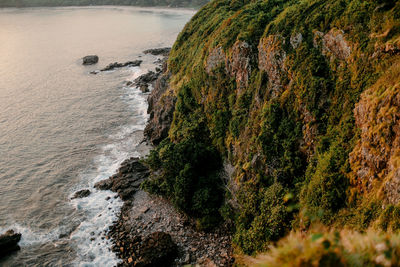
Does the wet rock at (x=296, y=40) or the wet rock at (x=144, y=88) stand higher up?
the wet rock at (x=296, y=40)

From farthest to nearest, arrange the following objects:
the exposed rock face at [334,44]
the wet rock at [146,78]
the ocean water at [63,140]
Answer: the wet rock at [146,78] < the ocean water at [63,140] < the exposed rock face at [334,44]

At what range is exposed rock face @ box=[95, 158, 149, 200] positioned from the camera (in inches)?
991

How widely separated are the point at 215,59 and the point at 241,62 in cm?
396

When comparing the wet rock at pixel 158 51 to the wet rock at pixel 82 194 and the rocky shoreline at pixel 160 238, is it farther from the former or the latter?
the rocky shoreline at pixel 160 238

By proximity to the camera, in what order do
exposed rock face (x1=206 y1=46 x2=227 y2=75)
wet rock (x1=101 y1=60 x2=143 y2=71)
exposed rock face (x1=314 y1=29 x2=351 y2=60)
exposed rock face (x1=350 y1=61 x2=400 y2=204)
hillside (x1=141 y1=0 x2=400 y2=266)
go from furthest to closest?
wet rock (x1=101 y1=60 x2=143 y2=71), exposed rock face (x1=206 y1=46 x2=227 y2=75), exposed rock face (x1=314 y1=29 x2=351 y2=60), hillside (x1=141 y1=0 x2=400 y2=266), exposed rock face (x1=350 y1=61 x2=400 y2=204)

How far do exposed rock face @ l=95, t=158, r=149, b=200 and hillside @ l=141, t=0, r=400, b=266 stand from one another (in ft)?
6.74

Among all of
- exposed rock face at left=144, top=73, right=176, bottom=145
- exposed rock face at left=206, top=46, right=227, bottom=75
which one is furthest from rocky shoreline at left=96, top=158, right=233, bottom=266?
exposed rock face at left=206, top=46, right=227, bottom=75

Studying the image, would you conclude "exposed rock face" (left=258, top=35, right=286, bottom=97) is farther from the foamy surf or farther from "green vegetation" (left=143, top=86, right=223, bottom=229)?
the foamy surf

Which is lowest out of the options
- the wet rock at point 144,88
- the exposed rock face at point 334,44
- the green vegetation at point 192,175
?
the green vegetation at point 192,175

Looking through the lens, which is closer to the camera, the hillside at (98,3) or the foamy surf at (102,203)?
the foamy surf at (102,203)

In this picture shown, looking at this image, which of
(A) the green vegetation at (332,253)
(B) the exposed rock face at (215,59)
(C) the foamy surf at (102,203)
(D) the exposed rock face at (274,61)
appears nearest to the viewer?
(A) the green vegetation at (332,253)

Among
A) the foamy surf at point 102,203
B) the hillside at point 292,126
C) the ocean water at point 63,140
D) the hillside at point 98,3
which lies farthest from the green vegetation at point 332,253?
the hillside at point 98,3

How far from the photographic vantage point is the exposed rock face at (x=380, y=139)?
34.9 ft

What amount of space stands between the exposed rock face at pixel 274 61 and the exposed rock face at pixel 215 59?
192 inches
